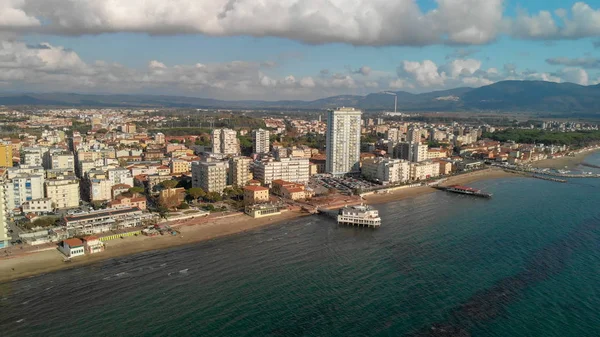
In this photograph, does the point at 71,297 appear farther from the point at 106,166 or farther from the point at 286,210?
the point at 106,166

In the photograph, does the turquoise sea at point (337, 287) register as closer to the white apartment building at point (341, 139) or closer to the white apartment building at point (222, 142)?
the white apartment building at point (341, 139)

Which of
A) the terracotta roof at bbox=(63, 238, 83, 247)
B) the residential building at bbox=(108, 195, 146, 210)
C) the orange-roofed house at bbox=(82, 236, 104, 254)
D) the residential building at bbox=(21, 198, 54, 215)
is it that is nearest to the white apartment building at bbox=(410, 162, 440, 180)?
the residential building at bbox=(108, 195, 146, 210)

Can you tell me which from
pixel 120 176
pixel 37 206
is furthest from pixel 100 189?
pixel 37 206

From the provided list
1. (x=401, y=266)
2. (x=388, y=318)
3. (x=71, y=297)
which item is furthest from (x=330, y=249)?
(x=71, y=297)

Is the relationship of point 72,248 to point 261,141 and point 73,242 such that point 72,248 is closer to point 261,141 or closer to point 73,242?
point 73,242

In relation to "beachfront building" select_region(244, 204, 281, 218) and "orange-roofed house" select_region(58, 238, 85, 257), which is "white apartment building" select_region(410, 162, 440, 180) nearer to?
"beachfront building" select_region(244, 204, 281, 218)

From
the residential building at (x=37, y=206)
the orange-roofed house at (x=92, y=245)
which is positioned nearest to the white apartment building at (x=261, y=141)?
the residential building at (x=37, y=206)
